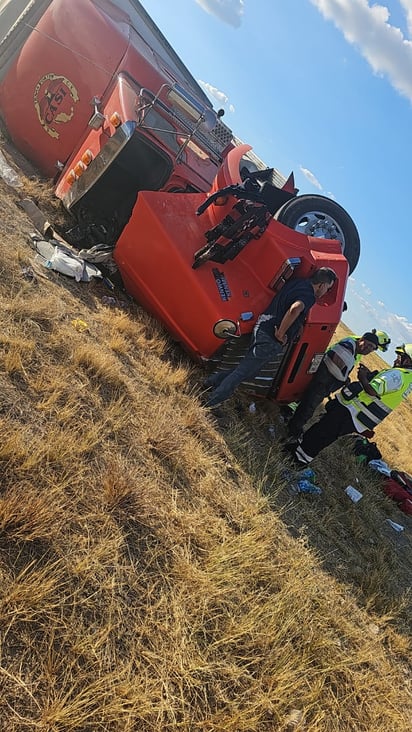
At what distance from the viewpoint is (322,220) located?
570cm

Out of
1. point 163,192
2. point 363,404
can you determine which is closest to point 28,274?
point 163,192

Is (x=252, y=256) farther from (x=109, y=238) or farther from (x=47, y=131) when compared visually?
(x=47, y=131)

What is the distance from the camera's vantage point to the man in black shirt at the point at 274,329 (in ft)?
15.4

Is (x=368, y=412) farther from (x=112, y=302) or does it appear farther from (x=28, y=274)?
(x=28, y=274)

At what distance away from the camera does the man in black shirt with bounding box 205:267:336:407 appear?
4688 millimetres

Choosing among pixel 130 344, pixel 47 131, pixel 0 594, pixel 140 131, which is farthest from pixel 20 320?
pixel 47 131

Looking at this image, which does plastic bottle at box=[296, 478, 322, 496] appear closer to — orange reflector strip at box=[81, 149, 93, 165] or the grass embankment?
the grass embankment

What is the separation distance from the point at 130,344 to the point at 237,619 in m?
2.73

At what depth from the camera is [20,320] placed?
3.76m

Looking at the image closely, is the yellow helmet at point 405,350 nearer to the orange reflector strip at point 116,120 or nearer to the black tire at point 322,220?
the black tire at point 322,220

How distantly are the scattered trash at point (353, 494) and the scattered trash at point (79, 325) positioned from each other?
3211 mm

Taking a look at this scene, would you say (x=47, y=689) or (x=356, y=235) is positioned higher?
(x=356, y=235)

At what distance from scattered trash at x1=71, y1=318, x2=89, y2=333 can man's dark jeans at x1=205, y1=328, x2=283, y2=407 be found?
1285 millimetres

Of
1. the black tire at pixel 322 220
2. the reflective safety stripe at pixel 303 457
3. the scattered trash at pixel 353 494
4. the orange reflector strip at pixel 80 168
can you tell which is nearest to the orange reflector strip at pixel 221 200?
the black tire at pixel 322 220
